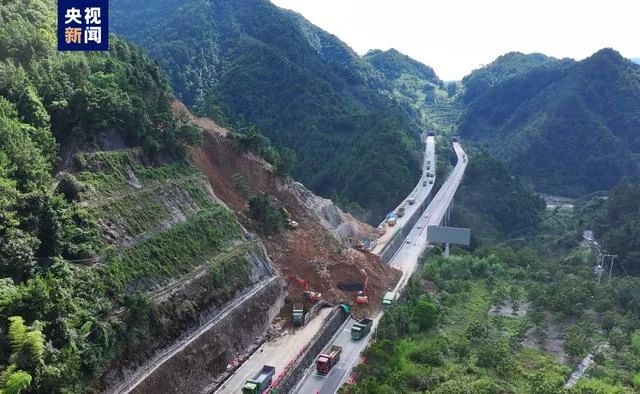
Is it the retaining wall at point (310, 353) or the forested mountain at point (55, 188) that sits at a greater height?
the forested mountain at point (55, 188)

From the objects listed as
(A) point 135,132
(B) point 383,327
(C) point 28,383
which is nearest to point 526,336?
(B) point 383,327

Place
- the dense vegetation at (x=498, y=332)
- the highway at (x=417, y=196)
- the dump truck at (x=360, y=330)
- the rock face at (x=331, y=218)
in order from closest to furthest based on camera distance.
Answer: the dense vegetation at (x=498, y=332), the dump truck at (x=360, y=330), the rock face at (x=331, y=218), the highway at (x=417, y=196)

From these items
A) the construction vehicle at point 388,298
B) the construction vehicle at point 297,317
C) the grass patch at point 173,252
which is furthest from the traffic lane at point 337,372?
the grass patch at point 173,252

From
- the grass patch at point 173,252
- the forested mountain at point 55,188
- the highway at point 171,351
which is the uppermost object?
the forested mountain at point 55,188

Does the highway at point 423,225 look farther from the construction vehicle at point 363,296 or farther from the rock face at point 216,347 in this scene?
the rock face at point 216,347

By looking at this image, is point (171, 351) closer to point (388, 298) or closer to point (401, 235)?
point (388, 298)

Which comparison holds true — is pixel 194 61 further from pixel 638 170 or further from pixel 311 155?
pixel 638 170
